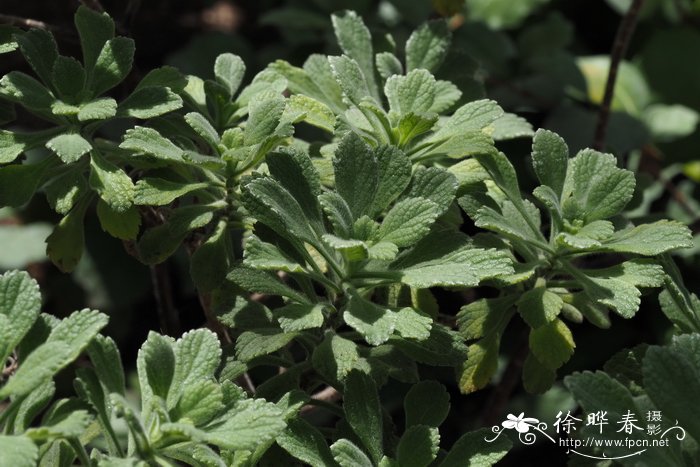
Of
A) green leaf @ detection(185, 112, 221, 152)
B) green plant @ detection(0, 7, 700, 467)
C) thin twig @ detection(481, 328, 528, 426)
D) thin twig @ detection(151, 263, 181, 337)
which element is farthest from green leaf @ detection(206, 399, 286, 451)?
thin twig @ detection(481, 328, 528, 426)

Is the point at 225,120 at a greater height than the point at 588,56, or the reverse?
the point at 225,120

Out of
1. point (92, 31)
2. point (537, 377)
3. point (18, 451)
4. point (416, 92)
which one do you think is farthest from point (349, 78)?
point (18, 451)

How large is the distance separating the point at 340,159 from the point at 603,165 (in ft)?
1.01

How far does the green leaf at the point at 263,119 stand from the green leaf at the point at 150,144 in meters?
0.08

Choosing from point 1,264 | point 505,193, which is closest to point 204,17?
point 1,264

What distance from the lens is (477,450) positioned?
2.98ft

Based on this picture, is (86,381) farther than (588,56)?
No

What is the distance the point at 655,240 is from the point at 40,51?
A: 0.71 metres

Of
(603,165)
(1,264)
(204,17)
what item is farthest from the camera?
(204,17)

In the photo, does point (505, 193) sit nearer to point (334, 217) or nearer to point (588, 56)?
point (334, 217)

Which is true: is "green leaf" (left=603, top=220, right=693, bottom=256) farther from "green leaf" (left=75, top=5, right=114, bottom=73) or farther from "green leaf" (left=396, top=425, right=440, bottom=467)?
"green leaf" (left=75, top=5, right=114, bottom=73)

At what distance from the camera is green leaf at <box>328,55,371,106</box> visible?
1.05 metres

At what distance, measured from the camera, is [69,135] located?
38.4 inches

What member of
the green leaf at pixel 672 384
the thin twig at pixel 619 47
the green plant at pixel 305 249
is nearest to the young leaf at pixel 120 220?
the green plant at pixel 305 249
